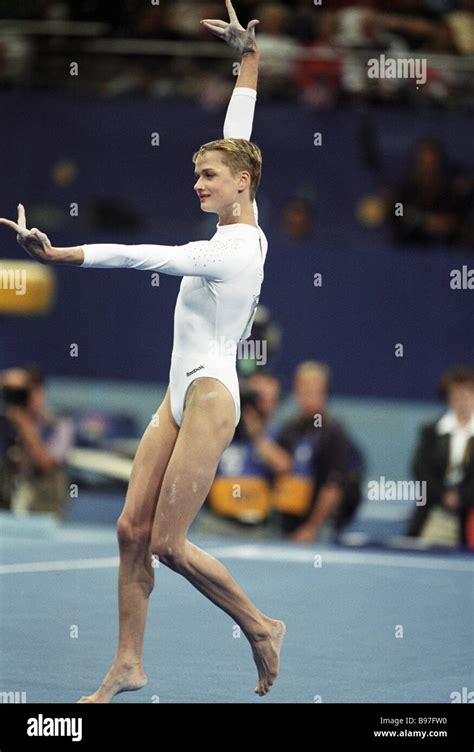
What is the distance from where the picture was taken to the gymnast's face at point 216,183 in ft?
19.2

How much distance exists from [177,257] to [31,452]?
629cm

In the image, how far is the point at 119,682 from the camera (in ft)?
19.0

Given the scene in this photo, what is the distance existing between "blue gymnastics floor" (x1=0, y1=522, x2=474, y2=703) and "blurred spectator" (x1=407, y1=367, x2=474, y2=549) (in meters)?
0.32

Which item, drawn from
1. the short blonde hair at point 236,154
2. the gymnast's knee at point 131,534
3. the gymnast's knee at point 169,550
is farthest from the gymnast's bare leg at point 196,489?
the short blonde hair at point 236,154

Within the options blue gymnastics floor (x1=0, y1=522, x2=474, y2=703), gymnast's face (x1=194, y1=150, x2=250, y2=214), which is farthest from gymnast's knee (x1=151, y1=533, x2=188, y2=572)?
gymnast's face (x1=194, y1=150, x2=250, y2=214)

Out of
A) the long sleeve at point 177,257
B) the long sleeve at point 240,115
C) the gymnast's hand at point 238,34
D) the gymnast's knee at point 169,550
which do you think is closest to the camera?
the long sleeve at point 177,257

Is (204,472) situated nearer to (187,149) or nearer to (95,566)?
(95,566)

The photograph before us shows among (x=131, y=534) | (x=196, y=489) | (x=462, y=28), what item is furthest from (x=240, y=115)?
(x=462, y=28)

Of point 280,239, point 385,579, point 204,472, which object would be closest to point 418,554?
point 385,579

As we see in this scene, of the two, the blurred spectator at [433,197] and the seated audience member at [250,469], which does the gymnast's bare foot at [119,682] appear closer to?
the seated audience member at [250,469]

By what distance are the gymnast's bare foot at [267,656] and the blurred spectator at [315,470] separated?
4798 mm

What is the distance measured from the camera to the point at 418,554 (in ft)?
34.6
